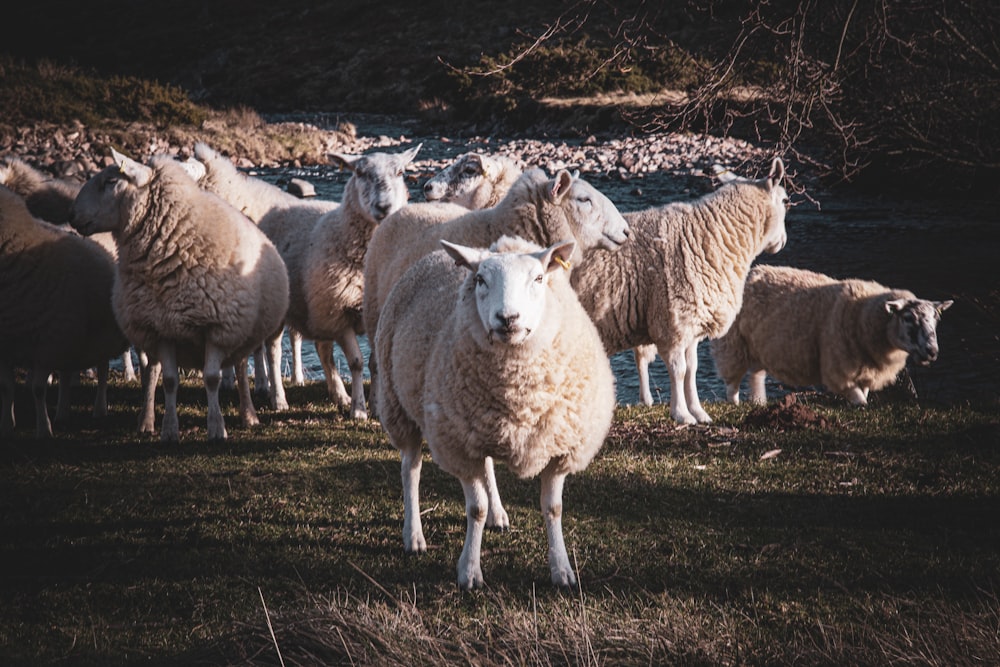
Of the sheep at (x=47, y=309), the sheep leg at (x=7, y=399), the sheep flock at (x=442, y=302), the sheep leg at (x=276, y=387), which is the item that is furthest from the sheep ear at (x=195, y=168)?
the sheep leg at (x=7, y=399)

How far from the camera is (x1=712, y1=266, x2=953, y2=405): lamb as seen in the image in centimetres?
941

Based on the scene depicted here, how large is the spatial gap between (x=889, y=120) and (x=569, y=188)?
2.42 metres

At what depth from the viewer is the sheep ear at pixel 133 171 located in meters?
7.08

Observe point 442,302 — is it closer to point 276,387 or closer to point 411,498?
point 411,498

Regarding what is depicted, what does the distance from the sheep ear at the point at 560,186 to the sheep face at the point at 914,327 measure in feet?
14.5

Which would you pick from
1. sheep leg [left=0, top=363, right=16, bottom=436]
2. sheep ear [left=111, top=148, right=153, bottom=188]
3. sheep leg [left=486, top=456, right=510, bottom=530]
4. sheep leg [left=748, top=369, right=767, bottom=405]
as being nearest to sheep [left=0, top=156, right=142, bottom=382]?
sheep leg [left=0, top=363, right=16, bottom=436]

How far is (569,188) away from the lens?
7.07 meters

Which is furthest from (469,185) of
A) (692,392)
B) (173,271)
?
(173,271)

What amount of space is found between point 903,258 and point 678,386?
10525mm

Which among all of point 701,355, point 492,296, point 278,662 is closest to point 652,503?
point 492,296

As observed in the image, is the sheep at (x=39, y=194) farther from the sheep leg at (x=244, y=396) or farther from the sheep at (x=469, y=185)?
the sheep at (x=469, y=185)

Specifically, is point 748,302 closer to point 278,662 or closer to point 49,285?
point 49,285

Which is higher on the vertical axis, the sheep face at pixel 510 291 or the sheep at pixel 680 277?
the sheep face at pixel 510 291

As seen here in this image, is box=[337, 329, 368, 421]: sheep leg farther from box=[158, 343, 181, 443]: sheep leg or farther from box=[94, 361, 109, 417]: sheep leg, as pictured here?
box=[94, 361, 109, 417]: sheep leg
